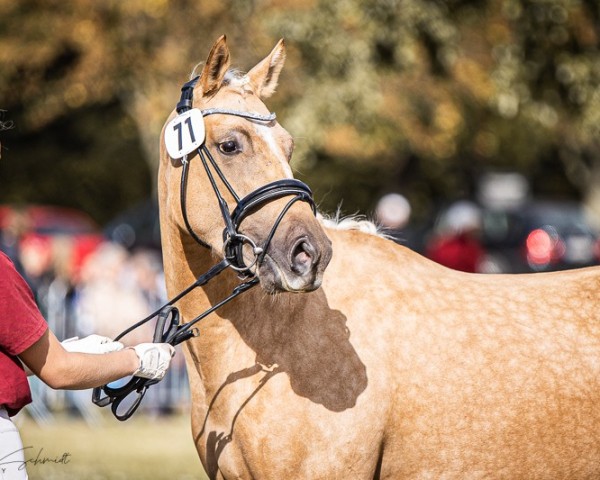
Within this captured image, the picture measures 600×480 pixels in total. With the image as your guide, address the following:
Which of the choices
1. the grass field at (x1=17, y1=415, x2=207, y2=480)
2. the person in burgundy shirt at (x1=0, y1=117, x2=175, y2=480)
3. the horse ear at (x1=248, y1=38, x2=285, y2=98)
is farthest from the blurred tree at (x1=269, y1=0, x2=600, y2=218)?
the person in burgundy shirt at (x1=0, y1=117, x2=175, y2=480)

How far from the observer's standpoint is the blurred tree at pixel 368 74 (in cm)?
1342

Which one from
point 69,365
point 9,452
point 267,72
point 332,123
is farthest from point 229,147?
point 332,123

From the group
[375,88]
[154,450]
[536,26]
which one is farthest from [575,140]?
[154,450]

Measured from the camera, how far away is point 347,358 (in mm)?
4246

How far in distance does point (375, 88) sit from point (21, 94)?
11.4 m

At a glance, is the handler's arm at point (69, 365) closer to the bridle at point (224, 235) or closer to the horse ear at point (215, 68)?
the bridle at point (224, 235)

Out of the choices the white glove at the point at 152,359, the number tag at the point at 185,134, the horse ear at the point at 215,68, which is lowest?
the white glove at the point at 152,359

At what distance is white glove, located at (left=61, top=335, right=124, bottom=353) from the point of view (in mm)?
4023

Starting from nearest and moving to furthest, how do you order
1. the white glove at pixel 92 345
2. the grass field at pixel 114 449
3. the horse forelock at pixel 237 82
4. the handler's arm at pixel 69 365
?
1. the handler's arm at pixel 69 365
2. the white glove at pixel 92 345
3. the horse forelock at pixel 237 82
4. the grass field at pixel 114 449

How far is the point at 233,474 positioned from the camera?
4219 mm

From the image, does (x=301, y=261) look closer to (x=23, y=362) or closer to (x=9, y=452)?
(x=23, y=362)

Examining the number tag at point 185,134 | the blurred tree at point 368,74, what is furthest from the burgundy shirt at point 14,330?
the blurred tree at point 368,74

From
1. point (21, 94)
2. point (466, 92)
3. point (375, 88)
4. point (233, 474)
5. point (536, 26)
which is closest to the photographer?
point (233, 474)

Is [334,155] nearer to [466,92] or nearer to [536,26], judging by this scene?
[466,92]
